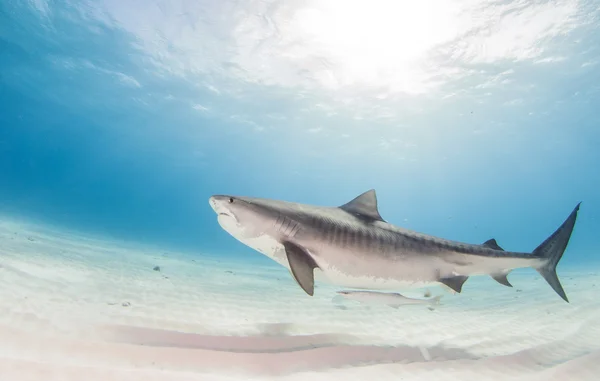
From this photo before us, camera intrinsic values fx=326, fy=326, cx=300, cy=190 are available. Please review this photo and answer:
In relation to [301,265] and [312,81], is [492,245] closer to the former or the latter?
[301,265]

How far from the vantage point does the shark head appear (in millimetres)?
3262

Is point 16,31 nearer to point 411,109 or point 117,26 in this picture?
point 117,26

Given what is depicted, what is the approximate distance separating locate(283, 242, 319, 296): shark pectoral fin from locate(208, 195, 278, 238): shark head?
31 centimetres

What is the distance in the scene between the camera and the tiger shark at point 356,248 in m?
3.31

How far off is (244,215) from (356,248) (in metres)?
1.26

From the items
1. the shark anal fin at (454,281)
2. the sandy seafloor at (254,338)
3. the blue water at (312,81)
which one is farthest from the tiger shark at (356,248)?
the blue water at (312,81)

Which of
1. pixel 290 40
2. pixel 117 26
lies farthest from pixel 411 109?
pixel 117 26

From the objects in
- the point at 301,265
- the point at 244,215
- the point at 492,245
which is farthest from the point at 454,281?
the point at 244,215

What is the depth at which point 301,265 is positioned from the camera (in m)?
3.11

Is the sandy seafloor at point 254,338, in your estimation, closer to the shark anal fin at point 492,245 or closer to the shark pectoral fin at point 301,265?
the shark pectoral fin at point 301,265

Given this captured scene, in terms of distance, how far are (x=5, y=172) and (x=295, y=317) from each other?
14132 centimetres

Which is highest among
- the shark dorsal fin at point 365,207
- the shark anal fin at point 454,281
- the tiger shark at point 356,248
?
the shark dorsal fin at point 365,207

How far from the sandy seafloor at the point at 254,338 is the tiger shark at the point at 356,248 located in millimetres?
1012

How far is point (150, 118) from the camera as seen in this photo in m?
42.1
